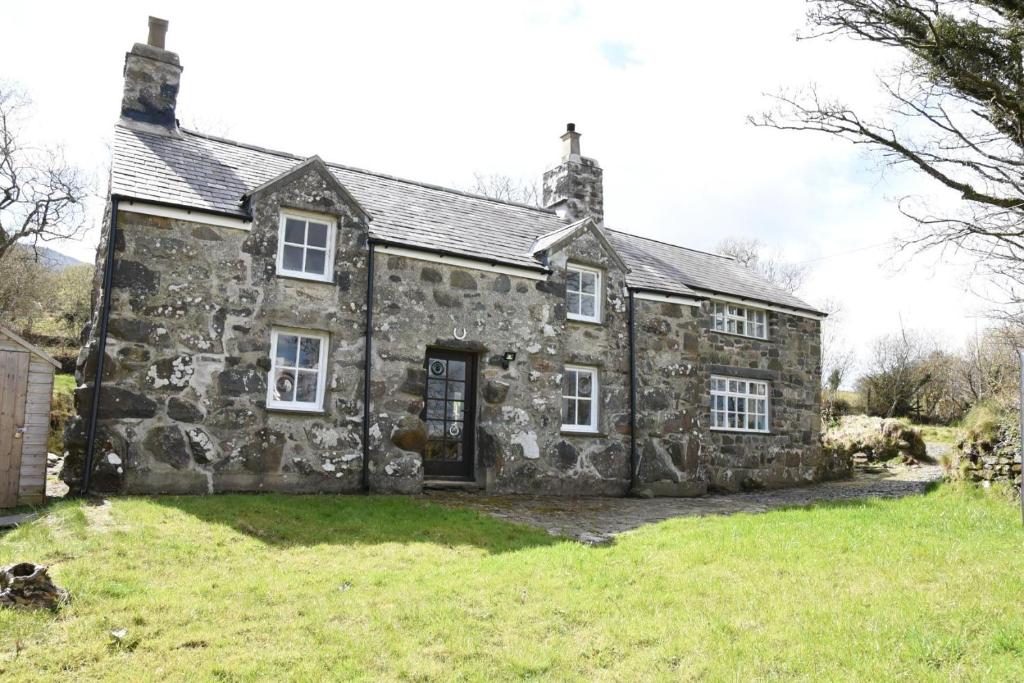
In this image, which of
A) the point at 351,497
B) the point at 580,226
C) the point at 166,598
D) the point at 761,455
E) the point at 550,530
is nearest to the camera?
the point at 166,598

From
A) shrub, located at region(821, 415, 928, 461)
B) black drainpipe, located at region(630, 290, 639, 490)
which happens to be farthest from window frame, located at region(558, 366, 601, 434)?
shrub, located at region(821, 415, 928, 461)

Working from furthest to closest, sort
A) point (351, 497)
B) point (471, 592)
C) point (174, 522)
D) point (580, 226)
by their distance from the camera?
1. point (580, 226)
2. point (351, 497)
3. point (174, 522)
4. point (471, 592)

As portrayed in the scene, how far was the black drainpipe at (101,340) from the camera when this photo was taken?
1094 cm

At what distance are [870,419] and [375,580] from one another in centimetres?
2140

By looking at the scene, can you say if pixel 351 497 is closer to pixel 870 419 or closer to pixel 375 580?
pixel 375 580

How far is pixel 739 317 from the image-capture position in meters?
19.3

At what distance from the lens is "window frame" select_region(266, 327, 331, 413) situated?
12.5m

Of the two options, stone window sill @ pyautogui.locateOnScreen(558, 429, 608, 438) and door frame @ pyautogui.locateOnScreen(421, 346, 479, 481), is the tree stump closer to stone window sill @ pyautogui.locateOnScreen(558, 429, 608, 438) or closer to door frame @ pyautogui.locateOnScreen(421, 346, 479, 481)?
door frame @ pyautogui.locateOnScreen(421, 346, 479, 481)

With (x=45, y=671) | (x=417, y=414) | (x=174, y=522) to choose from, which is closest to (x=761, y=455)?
(x=417, y=414)

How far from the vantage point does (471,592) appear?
284 inches

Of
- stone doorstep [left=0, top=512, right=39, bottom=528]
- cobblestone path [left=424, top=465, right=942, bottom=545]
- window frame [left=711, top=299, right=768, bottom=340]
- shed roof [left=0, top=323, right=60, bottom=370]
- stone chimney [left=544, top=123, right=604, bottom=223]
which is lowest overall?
stone doorstep [left=0, top=512, right=39, bottom=528]

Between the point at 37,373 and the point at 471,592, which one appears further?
the point at 37,373

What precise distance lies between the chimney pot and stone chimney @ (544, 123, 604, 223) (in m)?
8.91

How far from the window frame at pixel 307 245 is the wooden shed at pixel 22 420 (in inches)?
146
